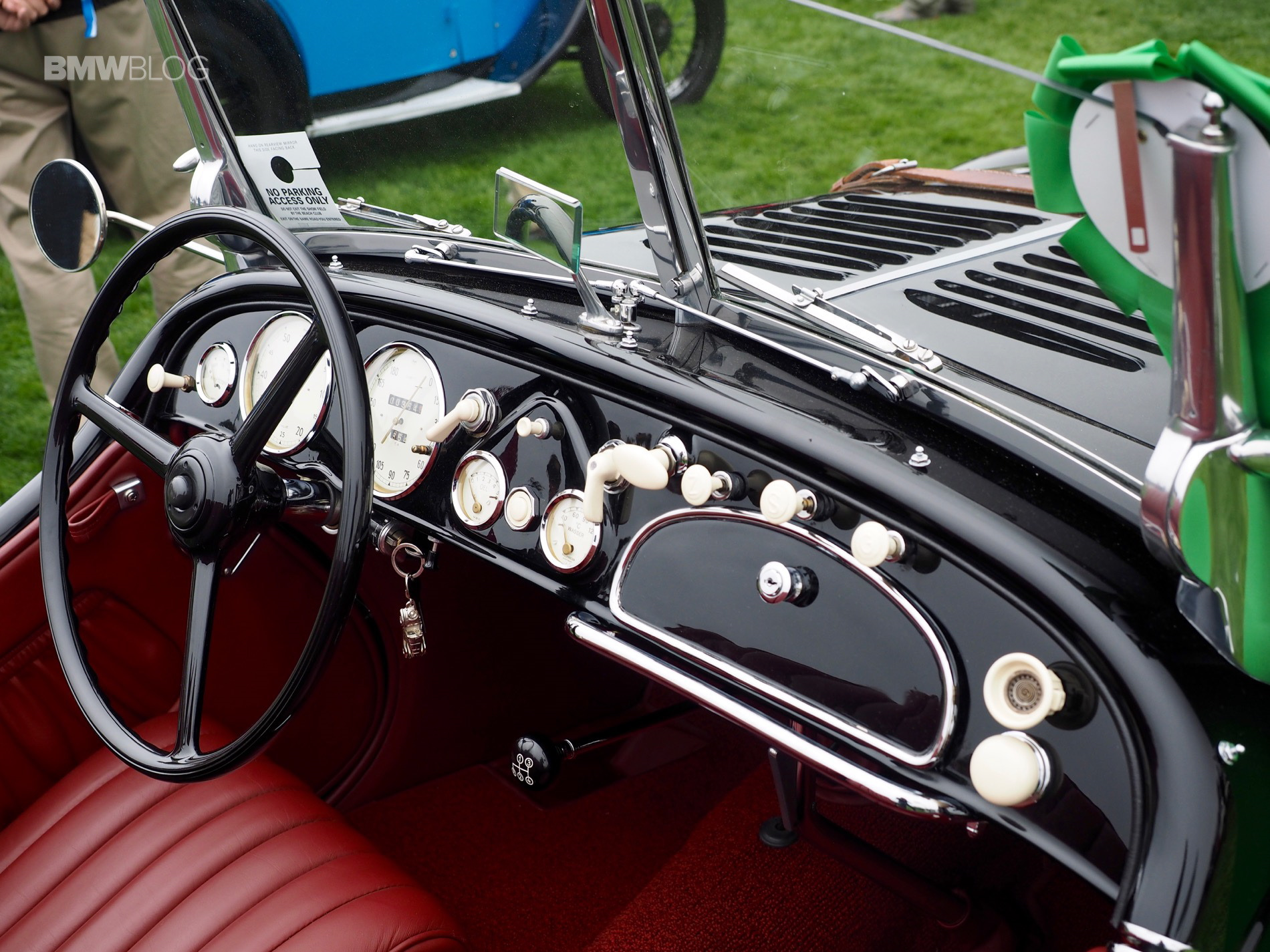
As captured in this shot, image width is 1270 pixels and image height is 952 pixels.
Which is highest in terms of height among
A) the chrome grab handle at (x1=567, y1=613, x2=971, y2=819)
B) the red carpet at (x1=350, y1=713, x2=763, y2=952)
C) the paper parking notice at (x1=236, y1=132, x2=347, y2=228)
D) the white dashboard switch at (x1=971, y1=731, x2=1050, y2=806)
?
the paper parking notice at (x1=236, y1=132, x2=347, y2=228)

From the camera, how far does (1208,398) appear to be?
79cm

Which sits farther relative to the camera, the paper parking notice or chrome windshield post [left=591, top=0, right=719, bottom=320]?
the paper parking notice

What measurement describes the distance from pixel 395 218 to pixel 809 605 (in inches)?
36.2

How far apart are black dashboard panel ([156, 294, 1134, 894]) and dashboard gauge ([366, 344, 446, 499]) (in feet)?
0.06

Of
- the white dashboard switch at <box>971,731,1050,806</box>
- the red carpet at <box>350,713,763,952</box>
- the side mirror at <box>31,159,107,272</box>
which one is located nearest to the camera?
the white dashboard switch at <box>971,731,1050,806</box>

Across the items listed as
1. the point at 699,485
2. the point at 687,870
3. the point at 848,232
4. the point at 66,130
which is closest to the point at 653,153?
the point at 699,485

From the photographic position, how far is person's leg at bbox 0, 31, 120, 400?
3172 millimetres

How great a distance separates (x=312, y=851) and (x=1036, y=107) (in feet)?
4.00

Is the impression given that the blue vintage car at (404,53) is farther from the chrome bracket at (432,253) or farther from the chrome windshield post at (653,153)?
the chrome bracket at (432,253)

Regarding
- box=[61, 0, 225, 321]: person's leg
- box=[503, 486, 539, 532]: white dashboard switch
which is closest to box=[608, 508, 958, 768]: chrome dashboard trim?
box=[503, 486, 539, 532]: white dashboard switch

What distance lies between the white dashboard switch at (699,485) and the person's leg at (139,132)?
2.39m

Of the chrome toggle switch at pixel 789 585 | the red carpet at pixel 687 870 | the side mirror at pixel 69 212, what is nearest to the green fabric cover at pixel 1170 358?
the chrome toggle switch at pixel 789 585

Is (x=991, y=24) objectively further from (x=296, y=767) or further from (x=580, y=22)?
(x=296, y=767)

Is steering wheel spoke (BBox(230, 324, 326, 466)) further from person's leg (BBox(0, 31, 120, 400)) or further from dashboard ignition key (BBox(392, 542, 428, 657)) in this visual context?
person's leg (BBox(0, 31, 120, 400))
